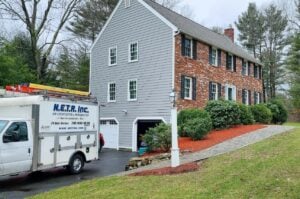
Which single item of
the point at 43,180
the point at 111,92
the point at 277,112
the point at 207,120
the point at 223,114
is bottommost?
the point at 43,180

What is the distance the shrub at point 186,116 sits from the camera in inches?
797

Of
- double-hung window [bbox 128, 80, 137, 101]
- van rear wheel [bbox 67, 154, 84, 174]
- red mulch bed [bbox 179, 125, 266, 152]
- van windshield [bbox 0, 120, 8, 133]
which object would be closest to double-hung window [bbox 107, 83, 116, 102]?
double-hung window [bbox 128, 80, 137, 101]

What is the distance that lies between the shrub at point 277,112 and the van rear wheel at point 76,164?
66.8 feet

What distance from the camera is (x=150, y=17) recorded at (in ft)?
81.9

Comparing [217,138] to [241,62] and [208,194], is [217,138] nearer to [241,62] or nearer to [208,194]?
[208,194]

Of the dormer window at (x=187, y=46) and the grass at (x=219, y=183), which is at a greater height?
the dormer window at (x=187, y=46)

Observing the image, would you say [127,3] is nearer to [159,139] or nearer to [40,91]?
[159,139]

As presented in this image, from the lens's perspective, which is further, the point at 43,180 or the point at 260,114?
the point at 260,114

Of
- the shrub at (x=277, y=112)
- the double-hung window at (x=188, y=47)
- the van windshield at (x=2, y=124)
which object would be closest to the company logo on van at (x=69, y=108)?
the van windshield at (x=2, y=124)

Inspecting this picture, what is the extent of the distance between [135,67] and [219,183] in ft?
58.2

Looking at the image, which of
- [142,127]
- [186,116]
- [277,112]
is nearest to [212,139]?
[186,116]

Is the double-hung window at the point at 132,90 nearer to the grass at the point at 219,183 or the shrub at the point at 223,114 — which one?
the shrub at the point at 223,114

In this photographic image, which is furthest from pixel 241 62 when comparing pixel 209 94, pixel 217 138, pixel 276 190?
pixel 276 190

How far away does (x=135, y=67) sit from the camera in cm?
2567
